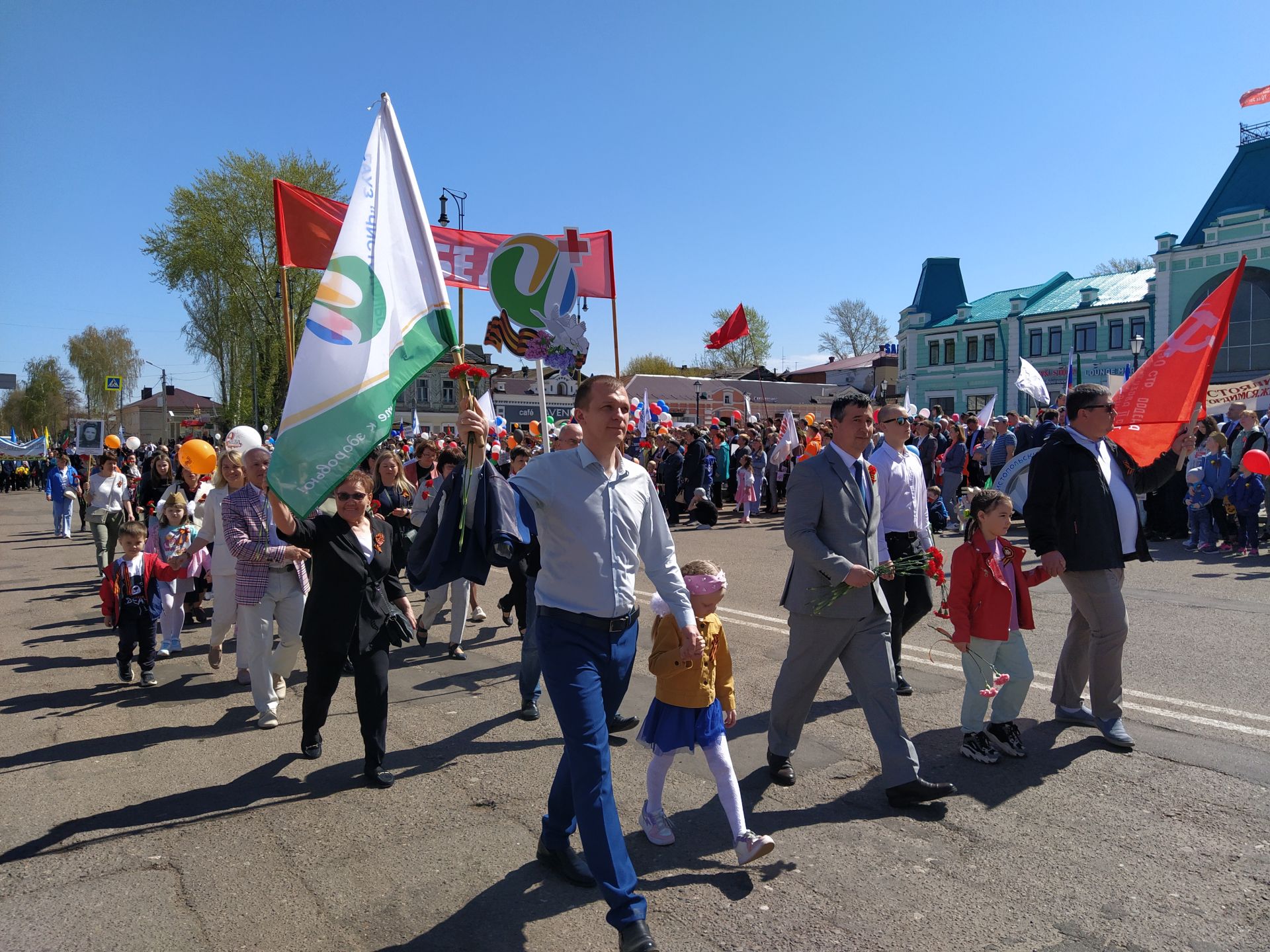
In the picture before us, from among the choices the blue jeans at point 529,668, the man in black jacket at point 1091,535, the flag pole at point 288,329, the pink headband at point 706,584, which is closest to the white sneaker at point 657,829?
the pink headband at point 706,584

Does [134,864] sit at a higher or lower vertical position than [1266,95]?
lower

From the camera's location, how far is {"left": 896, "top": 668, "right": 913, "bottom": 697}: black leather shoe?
6094mm

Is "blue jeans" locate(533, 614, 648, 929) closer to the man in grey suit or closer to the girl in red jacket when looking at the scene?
the man in grey suit

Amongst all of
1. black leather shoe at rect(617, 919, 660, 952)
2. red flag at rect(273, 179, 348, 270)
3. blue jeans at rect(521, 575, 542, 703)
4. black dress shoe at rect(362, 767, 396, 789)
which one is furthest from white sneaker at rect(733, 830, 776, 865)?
red flag at rect(273, 179, 348, 270)

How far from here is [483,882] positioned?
3.63 m

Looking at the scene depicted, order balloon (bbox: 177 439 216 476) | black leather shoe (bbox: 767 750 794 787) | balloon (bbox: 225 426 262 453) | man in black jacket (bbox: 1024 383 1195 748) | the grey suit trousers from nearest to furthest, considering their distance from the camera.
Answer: the grey suit trousers < black leather shoe (bbox: 767 750 794 787) < man in black jacket (bbox: 1024 383 1195 748) < balloon (bbox: 225 426 262 453) < balloon (bbox: 177 439 216 476)

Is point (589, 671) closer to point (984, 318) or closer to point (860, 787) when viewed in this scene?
point (860, 787)

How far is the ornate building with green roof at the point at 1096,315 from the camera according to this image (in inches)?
1602

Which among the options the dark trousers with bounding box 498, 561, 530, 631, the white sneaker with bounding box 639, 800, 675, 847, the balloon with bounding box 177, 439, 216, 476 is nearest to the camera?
the white sneaker with bounding box 639, 800, 675, 847

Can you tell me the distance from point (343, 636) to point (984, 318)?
5481cm

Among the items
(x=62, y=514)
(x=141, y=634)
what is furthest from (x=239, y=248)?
(x=141, y=634)

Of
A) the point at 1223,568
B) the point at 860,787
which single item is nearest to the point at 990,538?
the point at 860,787

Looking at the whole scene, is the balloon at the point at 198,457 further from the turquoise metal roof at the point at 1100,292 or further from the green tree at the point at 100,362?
the green tree at the point at 100,362

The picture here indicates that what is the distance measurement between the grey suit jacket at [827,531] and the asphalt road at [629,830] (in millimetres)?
992
